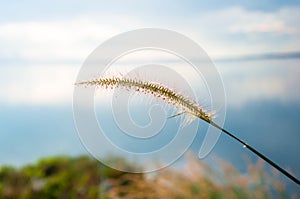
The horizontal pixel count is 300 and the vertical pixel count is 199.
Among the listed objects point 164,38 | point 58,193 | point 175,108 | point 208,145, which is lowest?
point 58,193

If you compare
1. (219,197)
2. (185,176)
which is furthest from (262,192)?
(185,176)

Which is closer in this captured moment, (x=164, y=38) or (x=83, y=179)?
(x=164, y=38)

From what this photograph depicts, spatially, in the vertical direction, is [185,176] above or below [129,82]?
below

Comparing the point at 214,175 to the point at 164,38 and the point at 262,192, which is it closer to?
the point at 262,192

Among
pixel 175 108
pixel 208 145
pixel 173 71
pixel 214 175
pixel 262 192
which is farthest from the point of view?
pixel 214 175

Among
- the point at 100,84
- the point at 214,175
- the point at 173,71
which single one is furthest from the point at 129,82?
the point at 214,175

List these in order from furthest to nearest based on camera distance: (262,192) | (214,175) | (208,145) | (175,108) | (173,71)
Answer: (214,175)
(262,192)
(173,71)
(208,145)
(175,108)

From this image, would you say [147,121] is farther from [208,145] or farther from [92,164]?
[92,164]

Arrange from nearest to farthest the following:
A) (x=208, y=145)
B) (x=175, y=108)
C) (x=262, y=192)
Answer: (x=175, y=108) < (x=208, y=145) < (x=262, y=192)

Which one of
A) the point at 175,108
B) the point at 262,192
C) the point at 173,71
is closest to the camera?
the point at 175,108
